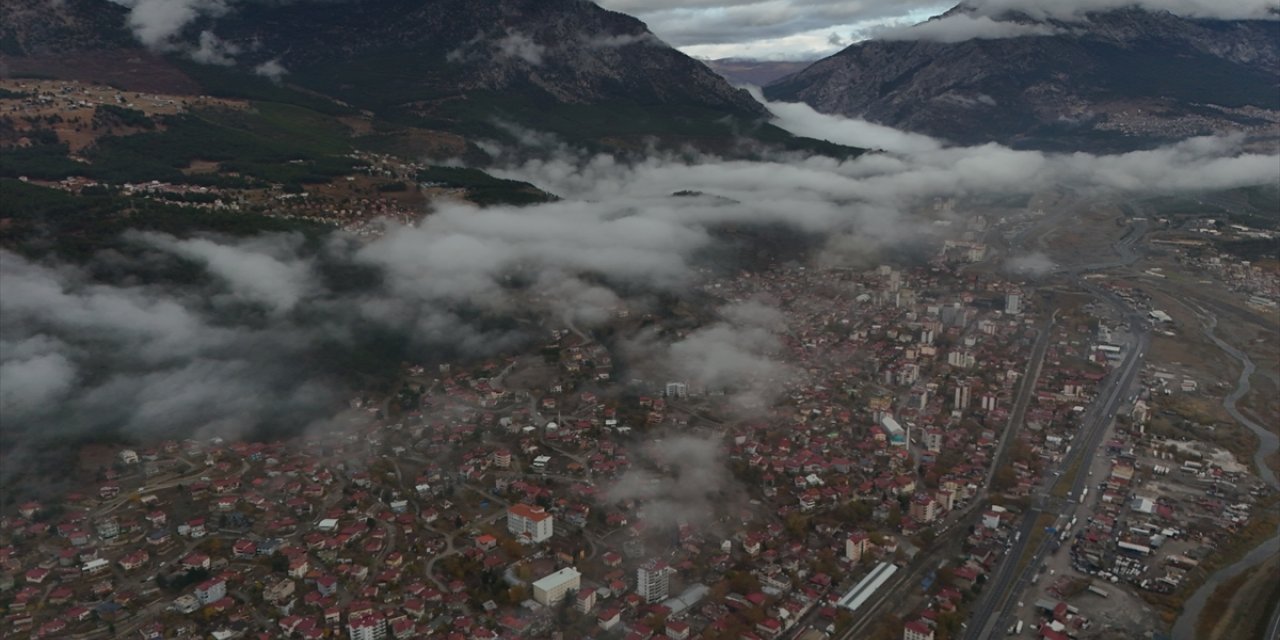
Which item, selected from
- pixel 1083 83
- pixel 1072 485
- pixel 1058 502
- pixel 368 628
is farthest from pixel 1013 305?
pixel 1083 83

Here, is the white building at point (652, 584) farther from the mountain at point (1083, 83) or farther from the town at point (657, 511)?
the mountain at point (1083, 83)

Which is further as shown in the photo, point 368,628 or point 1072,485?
point 1072,485

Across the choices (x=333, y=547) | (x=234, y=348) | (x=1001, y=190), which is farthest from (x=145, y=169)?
(x=1001, y=190)

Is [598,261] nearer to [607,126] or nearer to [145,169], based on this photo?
[145,169]

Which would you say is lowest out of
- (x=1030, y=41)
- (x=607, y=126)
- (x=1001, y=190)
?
(x=1001, y=190)

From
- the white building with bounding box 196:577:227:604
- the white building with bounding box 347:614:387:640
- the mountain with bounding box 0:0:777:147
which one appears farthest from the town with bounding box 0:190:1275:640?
the mountain with bounding box 0:0:777:147

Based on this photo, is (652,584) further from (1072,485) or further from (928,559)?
(1072,485)
